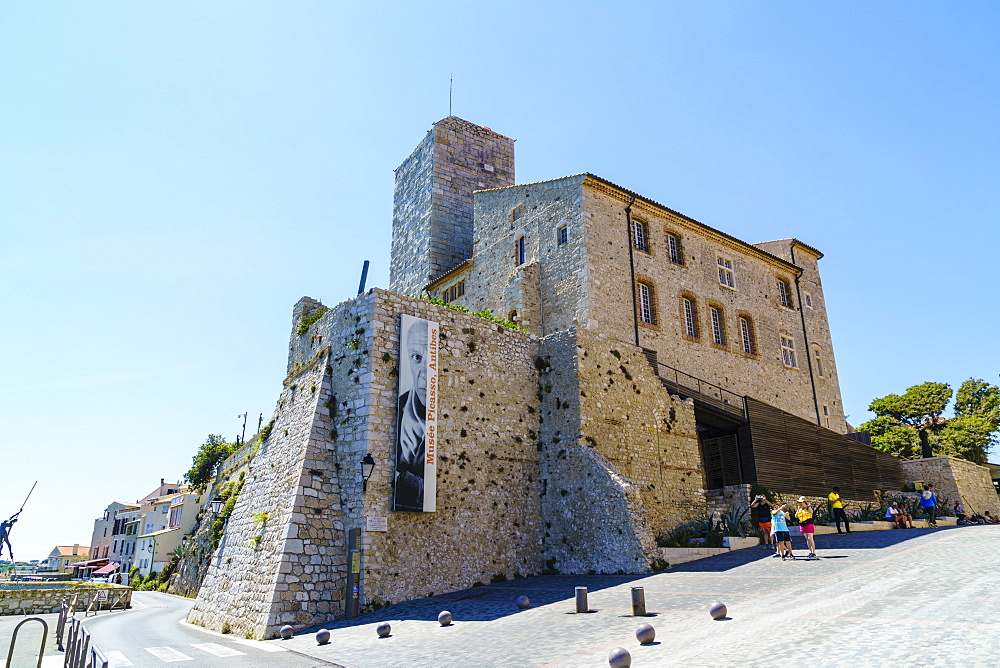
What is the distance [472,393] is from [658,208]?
45.3 feet

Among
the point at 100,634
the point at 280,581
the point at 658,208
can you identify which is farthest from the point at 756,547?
the point at 100,634

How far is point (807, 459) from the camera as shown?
2323 centimetres

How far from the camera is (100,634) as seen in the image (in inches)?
618

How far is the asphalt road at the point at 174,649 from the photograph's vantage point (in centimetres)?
998

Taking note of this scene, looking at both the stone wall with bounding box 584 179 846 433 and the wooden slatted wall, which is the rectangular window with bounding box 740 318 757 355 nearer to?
the stone wall with bounding box 584 179 846 433

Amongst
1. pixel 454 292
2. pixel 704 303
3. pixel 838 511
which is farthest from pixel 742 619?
pixel 454 292

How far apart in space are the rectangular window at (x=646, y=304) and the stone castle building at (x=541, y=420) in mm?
58

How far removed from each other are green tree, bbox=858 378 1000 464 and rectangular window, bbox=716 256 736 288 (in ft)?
59.4

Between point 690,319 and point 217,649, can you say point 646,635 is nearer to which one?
point 217,649

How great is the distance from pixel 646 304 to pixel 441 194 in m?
13.4

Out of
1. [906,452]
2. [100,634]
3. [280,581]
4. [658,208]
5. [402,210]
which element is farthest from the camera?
[906,452]

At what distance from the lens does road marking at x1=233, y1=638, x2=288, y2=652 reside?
11.2m

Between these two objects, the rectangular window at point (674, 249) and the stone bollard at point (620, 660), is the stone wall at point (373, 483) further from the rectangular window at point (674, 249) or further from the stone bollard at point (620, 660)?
the rectangular window at point (674, 249)

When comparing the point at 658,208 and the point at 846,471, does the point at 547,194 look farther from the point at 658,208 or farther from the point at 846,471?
the point at 846,471
